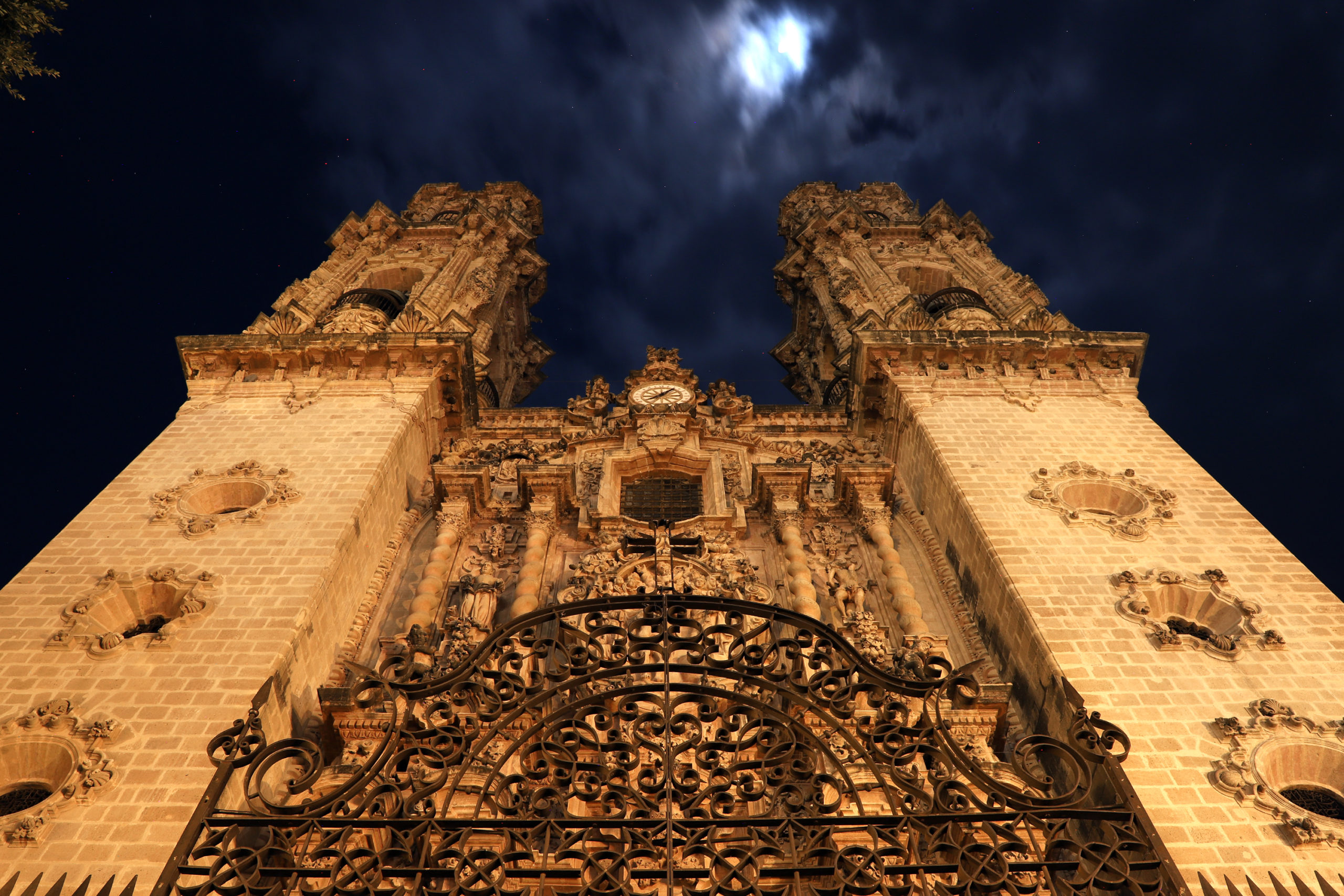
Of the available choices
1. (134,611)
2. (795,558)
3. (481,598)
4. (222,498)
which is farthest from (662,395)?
(134,611)

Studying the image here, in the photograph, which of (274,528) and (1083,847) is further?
(274,528)

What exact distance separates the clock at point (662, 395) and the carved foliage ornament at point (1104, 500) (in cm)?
810

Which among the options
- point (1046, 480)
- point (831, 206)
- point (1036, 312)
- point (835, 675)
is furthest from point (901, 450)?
point (831, 206)

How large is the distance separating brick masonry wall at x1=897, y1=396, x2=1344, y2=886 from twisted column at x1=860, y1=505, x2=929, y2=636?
2.62 ft

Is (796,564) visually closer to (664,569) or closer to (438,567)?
(664,569)

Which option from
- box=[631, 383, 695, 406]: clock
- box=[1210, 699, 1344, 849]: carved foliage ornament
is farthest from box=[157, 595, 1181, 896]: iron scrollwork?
box=[631, 383, 695, 406]: clock

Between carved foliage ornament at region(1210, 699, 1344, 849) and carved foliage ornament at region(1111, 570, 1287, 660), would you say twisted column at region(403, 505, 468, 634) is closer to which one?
carved foliage ornament at region(1111, 570, 1287, 660)

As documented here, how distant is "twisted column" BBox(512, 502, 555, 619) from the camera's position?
14039mm

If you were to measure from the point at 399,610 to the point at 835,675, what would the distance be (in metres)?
8.17

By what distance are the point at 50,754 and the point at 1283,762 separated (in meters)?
13.0

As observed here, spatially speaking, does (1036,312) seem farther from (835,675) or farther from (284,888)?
(284,888)

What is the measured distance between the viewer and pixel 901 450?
17.7 m

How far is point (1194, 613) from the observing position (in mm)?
12078

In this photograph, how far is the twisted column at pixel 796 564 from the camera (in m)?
13.8
